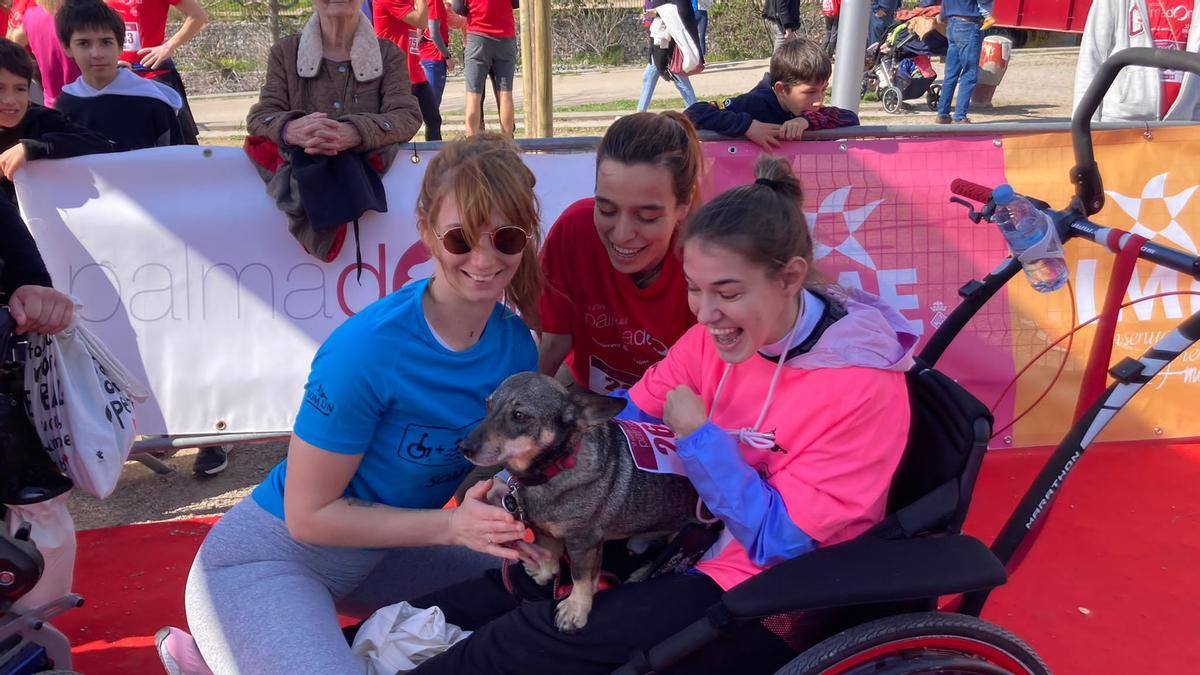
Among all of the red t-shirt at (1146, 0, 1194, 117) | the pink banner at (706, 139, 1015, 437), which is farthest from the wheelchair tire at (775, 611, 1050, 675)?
the red t-shirt at (1146, 0, 1194, 117)

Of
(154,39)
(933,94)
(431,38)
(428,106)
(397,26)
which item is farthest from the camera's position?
(933,94)

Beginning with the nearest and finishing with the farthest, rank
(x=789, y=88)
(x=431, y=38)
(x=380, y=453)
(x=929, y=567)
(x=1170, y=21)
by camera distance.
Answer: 1. (x=929, y=567)
2. (x=380, y=453)
3. (x=789, y=88)
4. (x=1170, y=21)
5. (x=431, y=38)

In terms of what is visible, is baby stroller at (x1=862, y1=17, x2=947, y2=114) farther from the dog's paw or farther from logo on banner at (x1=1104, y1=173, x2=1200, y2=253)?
the dog's paw

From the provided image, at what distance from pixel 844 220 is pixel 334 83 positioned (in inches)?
93.6

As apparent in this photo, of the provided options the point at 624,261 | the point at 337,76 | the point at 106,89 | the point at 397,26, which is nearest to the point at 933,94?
the point at 397,26

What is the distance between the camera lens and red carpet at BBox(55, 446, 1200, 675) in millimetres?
2961

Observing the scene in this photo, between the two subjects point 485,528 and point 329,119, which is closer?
point 485,528

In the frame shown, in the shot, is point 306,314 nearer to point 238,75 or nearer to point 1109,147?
point 1109,147

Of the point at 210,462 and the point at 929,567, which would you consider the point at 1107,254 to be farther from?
the point at 210,462

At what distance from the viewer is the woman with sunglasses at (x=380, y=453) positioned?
2.04 metres

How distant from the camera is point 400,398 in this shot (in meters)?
2.11

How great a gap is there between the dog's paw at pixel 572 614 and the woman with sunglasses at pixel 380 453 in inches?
6.2

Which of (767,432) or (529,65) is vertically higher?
(529,65)

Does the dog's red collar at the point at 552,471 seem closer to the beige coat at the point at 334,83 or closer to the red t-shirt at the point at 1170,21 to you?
the beige coat at the point at 334,83
